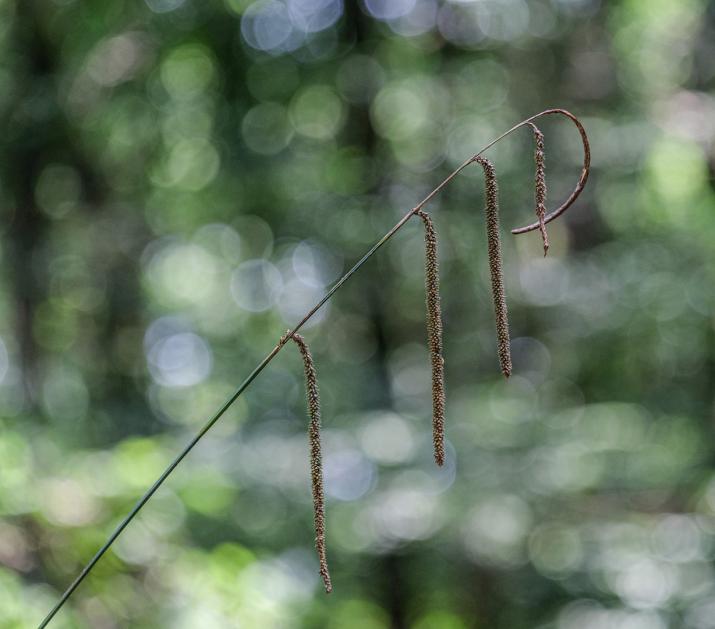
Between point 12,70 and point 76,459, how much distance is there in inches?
89.4

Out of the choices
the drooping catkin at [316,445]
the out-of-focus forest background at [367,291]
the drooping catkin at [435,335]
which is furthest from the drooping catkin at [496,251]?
the out-of-focus forest background at [367,291]

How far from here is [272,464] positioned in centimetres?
344

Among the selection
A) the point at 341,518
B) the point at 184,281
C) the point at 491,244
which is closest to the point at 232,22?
the point at 341,518

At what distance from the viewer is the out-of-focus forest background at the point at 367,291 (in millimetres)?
3516

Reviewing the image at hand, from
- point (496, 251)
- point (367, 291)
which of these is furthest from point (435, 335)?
point (367, 291)

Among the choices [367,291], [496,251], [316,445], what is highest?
[496,251]

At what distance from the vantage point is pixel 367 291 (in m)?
4.28

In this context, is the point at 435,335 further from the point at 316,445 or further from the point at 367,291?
the point at 367,291

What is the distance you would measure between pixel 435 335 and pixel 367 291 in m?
3.50

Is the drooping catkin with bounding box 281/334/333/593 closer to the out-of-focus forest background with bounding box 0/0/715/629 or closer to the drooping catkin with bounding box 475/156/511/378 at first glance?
the drooping catkin with bounding box 475/156/511/378

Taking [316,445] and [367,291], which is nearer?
[316,445]

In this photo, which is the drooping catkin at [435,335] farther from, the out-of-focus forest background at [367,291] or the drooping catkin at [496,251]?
the out-of-focus forest background at [367,291]

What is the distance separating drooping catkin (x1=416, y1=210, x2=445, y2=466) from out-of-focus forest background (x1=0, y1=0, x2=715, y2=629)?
182cm

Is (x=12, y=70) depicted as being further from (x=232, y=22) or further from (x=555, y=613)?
(x=555, y=613)
